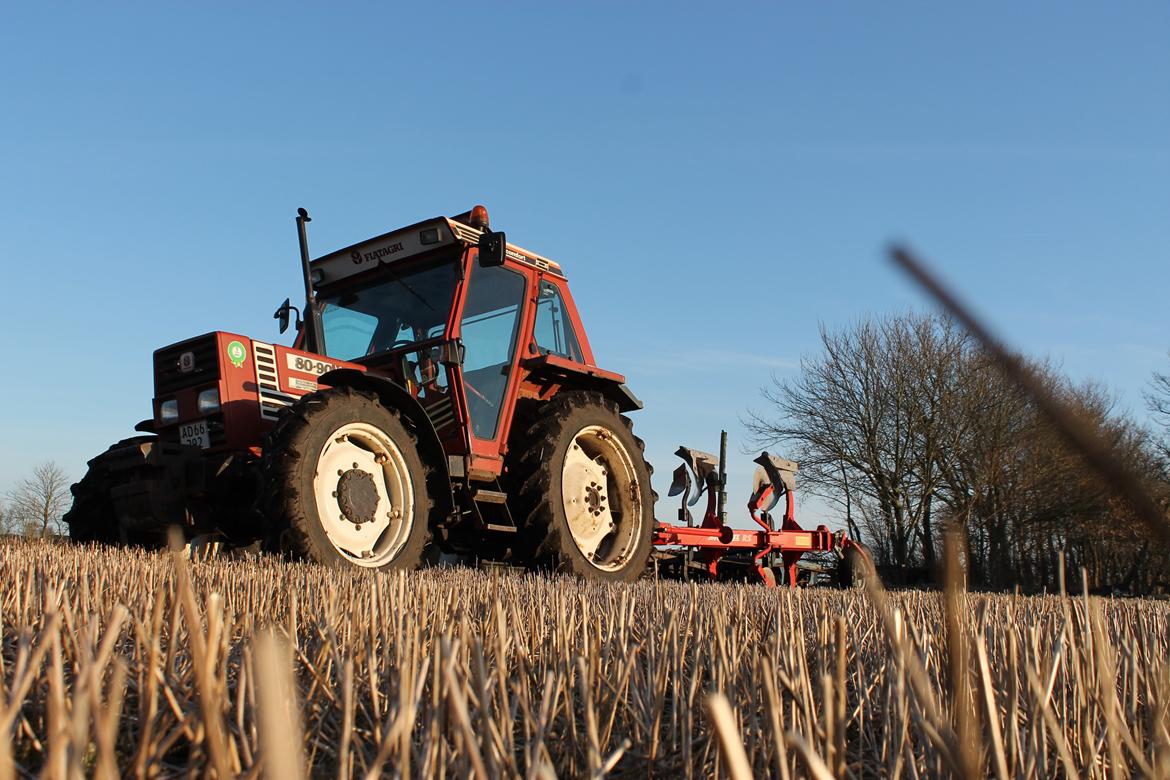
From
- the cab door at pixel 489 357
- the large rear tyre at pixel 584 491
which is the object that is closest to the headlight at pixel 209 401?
the cab door at pixel 489 357

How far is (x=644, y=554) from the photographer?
7496 millimetres

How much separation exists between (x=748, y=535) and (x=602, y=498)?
94.8 inches

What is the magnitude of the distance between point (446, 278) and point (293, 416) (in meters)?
1.86

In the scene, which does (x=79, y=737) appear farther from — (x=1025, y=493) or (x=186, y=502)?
(x=1025, y=493)

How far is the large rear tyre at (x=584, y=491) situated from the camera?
6496mm

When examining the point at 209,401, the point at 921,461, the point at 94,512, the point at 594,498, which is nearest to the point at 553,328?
the point at 594,498

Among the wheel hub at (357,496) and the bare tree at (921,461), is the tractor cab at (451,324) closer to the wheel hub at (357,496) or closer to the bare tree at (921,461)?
the wheel hub at (357,496)

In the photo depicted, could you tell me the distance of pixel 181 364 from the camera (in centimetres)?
603

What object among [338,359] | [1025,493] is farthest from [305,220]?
[1025,493]

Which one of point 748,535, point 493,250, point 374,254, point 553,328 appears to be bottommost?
point 748,535

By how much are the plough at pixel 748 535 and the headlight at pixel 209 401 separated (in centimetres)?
421

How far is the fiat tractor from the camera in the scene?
5.45 metres

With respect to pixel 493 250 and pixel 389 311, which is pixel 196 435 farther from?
pixel 493 250

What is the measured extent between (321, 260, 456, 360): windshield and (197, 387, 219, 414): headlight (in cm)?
120
